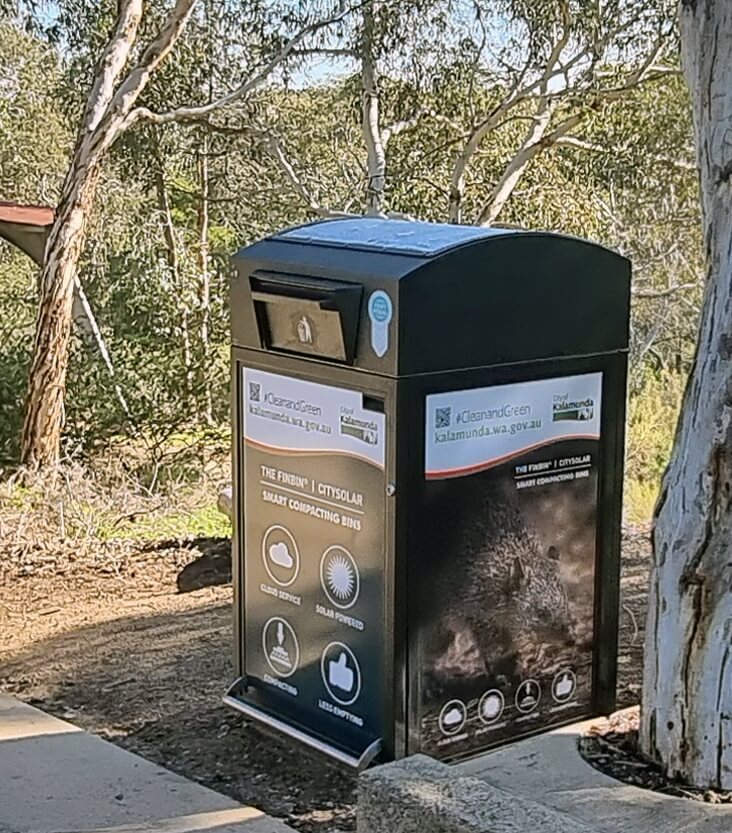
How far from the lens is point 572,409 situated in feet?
13.8

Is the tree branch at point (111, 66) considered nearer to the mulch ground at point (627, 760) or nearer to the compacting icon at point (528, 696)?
the compacting icon at point (528, 696)

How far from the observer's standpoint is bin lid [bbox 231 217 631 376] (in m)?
3.78

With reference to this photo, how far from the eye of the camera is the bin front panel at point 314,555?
3.99m

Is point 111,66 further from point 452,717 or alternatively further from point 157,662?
point 452,717

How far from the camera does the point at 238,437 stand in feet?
14.7

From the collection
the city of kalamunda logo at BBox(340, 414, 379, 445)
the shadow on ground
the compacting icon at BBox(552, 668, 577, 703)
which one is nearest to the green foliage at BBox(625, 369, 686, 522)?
the shadow on ground

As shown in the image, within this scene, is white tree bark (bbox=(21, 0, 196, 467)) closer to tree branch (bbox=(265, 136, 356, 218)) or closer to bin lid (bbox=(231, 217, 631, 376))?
tree branch (bbox=(265, 136, 356, 218))

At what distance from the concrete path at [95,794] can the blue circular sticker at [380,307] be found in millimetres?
1558

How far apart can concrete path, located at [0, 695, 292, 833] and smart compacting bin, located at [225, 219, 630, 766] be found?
1.39 ft

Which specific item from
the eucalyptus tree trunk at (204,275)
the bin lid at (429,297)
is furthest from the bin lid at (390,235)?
the eucalyptus tree trunk at (204,275)

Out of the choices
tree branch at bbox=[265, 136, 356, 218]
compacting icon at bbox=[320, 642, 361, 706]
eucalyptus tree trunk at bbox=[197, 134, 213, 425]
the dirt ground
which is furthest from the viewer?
tree branch at bbox=[265, 136, 356, 218]

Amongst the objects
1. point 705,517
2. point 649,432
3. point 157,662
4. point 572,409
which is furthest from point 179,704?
point 649,432

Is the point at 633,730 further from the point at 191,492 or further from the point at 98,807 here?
the point at 191,492

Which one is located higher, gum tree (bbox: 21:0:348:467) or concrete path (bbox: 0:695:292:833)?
gum tree (bbox: 21:0:348:467)
